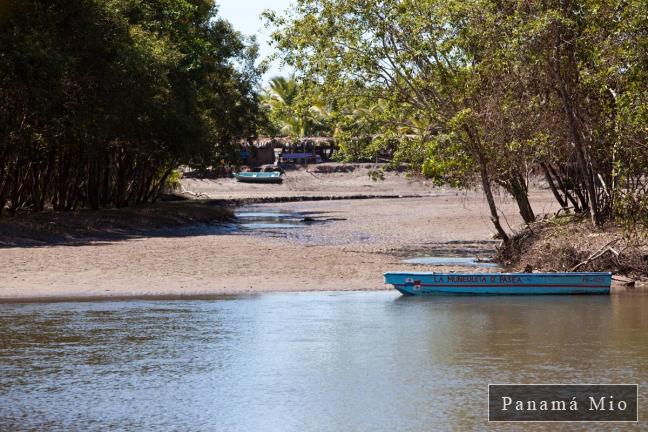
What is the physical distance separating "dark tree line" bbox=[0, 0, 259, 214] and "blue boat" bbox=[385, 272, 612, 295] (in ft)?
→ 44.2

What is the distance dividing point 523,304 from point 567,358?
5.35 m

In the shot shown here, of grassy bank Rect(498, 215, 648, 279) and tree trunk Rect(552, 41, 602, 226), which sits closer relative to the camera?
grassy bank Rect(498, 215, 648, 279)

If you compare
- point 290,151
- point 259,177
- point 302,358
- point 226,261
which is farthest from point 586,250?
point 290,151

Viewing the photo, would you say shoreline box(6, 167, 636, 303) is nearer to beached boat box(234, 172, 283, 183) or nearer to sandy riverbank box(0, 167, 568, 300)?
sandy riverbank box(0, 167, 568, 300)

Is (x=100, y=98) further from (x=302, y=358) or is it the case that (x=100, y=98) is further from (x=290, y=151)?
(x=290, y=151)

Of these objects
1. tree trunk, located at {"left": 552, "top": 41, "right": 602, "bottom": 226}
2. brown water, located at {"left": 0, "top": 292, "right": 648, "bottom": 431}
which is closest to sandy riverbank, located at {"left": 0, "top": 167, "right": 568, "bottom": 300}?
brown water, located at {"left": 0, "top": 292, "right": 648, "bottom": 431}

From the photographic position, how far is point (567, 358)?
1447cm

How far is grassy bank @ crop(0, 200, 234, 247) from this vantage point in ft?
96.1

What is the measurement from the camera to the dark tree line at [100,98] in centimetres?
2950

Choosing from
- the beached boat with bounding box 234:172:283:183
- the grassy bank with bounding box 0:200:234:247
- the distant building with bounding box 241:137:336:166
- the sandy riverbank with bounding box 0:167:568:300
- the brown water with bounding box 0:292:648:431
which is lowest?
the brown water with bounding box 0:292:648:431

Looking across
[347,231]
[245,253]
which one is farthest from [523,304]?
[347,231]

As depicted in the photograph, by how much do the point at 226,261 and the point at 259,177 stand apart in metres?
53.8

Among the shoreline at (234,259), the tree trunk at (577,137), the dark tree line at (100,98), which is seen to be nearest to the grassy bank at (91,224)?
the shoreline at (234,259)

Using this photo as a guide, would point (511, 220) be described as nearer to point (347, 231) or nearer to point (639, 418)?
point (347, 231)
